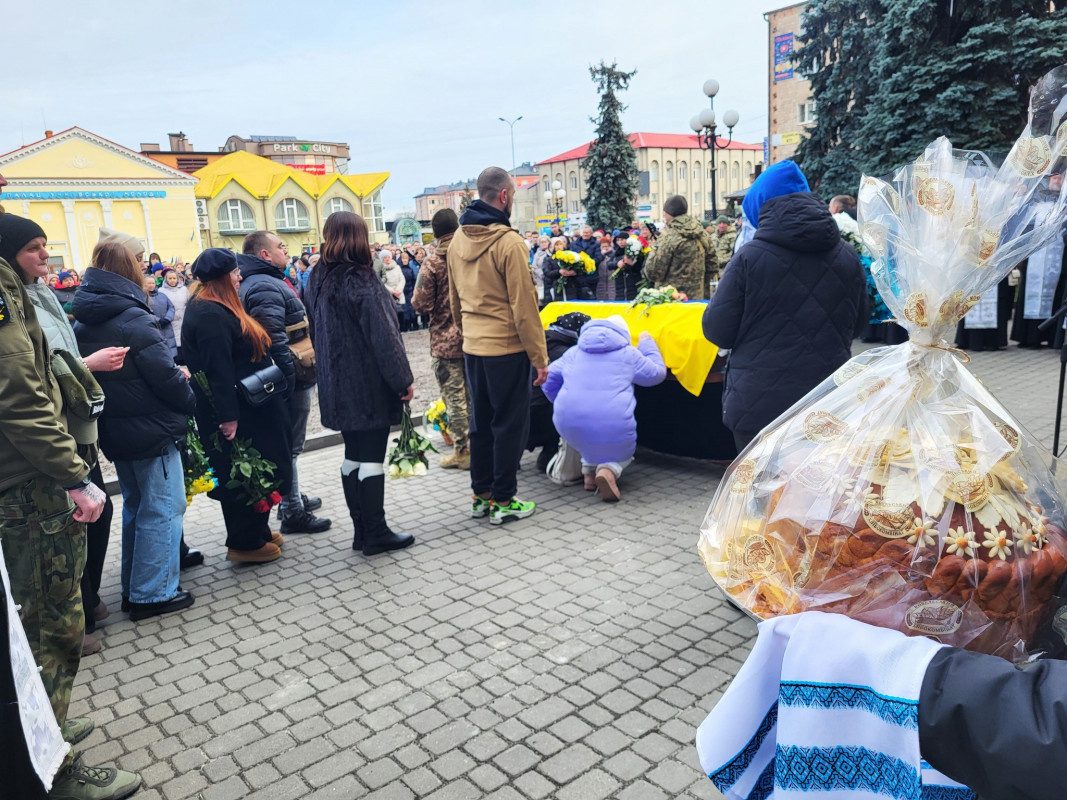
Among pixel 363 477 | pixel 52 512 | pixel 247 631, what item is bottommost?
pixel 247 631

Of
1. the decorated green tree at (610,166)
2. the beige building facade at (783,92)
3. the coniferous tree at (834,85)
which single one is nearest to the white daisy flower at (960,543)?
the coniferous tree at (834,85)

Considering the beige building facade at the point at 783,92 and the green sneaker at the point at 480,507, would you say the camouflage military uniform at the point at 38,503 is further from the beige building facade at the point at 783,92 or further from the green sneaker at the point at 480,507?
the beige building facade at the point at 783,92

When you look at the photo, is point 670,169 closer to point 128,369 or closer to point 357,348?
point 357,348

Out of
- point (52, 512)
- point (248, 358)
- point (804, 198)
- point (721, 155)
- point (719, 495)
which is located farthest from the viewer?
point (721, 155)

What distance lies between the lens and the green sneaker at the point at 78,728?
3.01m

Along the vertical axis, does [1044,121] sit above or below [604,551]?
above

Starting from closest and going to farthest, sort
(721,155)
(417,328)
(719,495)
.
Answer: (719,495) → (417,328) → (721,155)

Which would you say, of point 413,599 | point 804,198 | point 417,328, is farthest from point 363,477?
point 417,328

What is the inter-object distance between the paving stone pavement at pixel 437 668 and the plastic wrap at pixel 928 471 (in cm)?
133

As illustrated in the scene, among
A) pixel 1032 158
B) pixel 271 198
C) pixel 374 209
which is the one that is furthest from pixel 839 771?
pixel 374 209

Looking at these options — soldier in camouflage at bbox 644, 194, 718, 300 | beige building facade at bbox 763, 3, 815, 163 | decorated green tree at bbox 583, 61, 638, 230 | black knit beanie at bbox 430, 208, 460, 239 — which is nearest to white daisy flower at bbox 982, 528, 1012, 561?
black knit beanie at bbox 430, 208, 460, 239

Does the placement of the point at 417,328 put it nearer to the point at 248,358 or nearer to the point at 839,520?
the point at 248,358

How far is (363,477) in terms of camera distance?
187 inches

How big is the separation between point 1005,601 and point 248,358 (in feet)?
13.5
